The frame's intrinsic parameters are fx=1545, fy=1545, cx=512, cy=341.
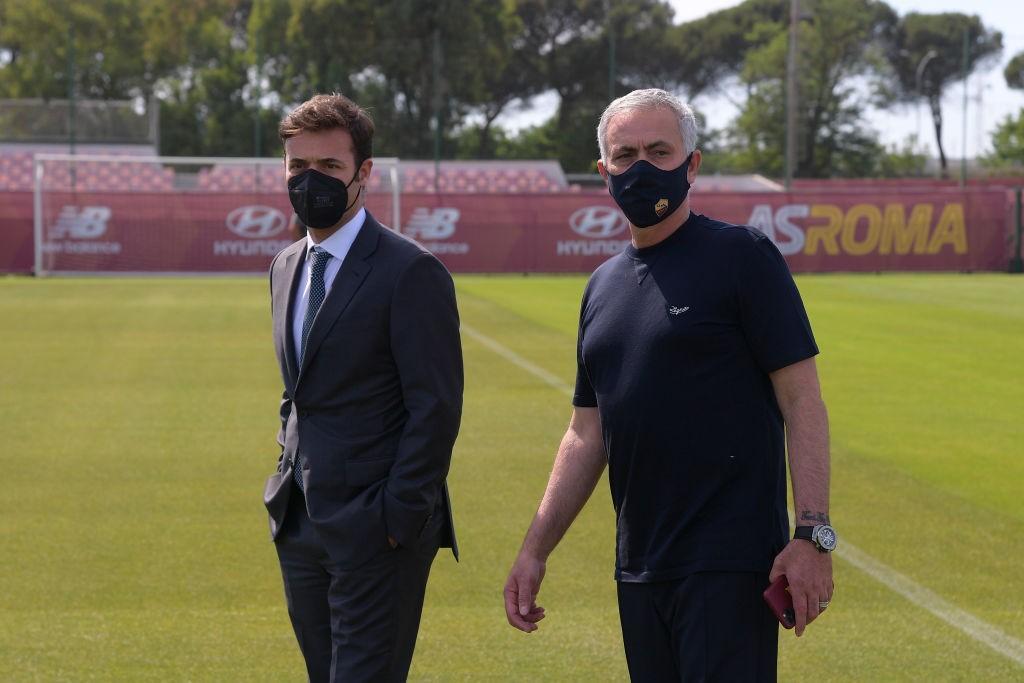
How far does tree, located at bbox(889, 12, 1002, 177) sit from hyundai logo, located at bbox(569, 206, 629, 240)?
257ft

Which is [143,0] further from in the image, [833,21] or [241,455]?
[241,455]

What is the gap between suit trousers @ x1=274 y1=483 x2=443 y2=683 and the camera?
4.11 metres

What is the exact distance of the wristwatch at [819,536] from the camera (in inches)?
139

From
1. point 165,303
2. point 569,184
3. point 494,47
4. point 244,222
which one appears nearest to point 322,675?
point 165,303

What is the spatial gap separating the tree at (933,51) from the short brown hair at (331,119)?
111m

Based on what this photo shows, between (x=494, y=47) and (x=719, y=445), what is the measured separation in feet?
225

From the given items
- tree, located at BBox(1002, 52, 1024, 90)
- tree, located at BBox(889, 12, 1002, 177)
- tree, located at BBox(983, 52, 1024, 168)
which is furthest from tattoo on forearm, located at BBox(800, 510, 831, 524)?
tree, located at BBox(1002, 52, 1024, 90)

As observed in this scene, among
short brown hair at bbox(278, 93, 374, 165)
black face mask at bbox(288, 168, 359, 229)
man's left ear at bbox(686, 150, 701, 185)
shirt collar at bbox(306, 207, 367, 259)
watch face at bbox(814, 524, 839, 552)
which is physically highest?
short brown hair at bbox(278, 93, 374, 165)

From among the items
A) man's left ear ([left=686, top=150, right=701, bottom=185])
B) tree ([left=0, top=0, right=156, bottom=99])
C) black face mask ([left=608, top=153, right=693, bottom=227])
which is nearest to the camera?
black face mask ([left=608, top=153, right=693, bottom=227])

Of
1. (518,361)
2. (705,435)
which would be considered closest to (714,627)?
(705,435)

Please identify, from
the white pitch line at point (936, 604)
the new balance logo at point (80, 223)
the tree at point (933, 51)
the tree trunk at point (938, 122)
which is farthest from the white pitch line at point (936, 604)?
the tree at point (933, 51)

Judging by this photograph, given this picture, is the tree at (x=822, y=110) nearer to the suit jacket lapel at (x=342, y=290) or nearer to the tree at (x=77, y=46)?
the tree at (x=77, y=46)

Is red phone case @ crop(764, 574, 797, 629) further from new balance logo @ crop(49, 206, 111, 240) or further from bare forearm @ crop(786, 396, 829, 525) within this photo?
new balance logo @ crop(49, 206, 111, 240)

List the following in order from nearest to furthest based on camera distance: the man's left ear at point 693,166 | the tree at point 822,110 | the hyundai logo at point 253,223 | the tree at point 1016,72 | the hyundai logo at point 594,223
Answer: the man's left ear at point 693,166 < the hyundai logo at point 253,223 < the hyundai logo at point 594,223 < the tree at point 822,110 < the tree at point 1016,72
